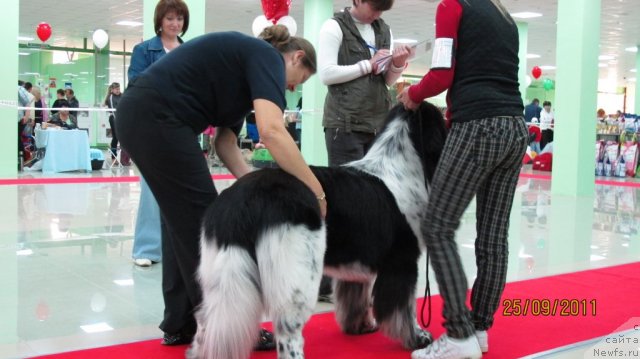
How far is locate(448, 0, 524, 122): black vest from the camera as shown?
231cm

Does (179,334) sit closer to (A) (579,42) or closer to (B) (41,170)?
(A) (579,42)

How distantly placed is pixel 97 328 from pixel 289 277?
4.21 feet

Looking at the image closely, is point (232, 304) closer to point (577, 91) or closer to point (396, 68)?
point (396, 68)

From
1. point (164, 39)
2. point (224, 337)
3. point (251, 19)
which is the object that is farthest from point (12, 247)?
point (251, 19)

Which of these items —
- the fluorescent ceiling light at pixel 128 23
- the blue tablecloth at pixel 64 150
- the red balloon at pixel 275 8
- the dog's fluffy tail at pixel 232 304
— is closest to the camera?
the dog's fluffy tail at pixel 232 304

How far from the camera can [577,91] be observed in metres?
9.39

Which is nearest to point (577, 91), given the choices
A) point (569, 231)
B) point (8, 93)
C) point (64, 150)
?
point (569, 231)

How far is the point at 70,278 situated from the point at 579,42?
26.7ft

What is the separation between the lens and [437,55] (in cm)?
232

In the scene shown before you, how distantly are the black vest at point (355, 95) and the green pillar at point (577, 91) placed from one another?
276 inches

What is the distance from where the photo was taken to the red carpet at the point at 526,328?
2.54 meters

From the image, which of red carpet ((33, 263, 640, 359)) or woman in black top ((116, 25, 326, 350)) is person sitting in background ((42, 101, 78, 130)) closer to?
red carpet ((33, 263, 640, 359))

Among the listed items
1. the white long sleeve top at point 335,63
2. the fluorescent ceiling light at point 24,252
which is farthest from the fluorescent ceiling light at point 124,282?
the white long sleeve top at point 335,63
